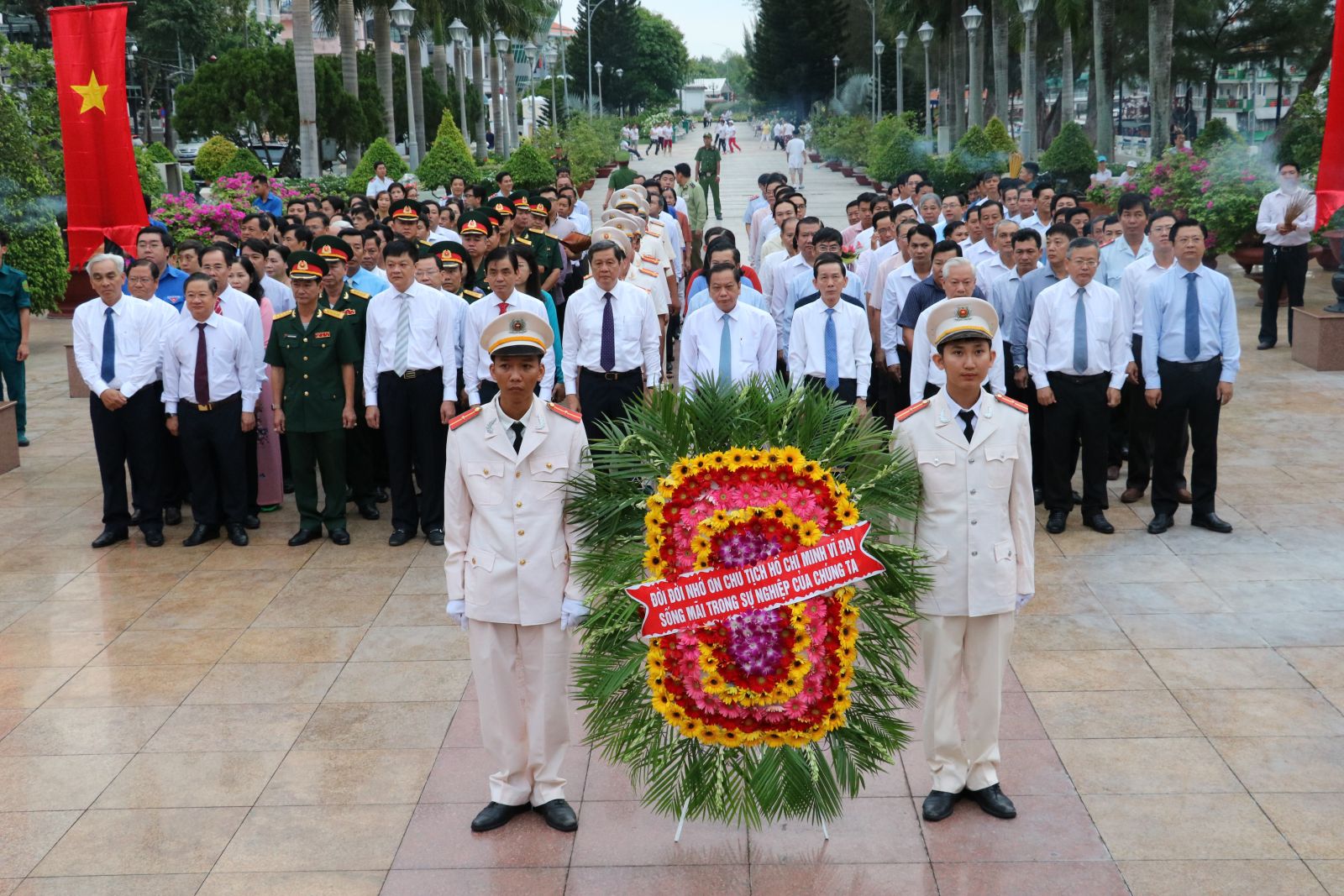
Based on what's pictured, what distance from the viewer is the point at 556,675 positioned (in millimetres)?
5156

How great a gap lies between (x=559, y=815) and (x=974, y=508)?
193cm

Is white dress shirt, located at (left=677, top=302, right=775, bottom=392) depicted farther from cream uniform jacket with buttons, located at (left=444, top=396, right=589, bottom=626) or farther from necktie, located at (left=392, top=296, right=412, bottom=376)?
cream uniform jacket with buttons, located at (left=444, top=396, right=589, bottom=626)

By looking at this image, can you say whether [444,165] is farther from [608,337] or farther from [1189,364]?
[1189,364]

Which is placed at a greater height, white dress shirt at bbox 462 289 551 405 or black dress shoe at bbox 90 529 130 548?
white dress shirt at bbox 462 289 551 405

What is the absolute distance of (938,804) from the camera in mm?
5215

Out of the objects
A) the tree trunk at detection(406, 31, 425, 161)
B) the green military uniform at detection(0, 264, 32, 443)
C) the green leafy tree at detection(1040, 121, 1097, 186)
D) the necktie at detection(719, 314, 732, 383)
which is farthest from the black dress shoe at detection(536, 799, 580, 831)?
the tree trunk at detection(406, 31, 425, 161)

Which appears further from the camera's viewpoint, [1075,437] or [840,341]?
[1075,437]

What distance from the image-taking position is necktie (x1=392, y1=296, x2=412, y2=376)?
29.3 feet

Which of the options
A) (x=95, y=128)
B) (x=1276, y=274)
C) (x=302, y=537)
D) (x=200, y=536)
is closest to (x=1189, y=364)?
(x=302, y=537)

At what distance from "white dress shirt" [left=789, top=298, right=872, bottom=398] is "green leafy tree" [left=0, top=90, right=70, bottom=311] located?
11137 millimetres

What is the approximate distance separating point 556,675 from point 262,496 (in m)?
5.41

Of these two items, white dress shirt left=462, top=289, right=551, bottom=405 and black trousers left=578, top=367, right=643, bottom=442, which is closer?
white dress shirt left=462, top=289, right=551, bottom=405

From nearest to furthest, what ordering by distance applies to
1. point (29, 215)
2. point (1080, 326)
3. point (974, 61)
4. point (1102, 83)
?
point (1080, 326) → point (29, 215) → point (1102, 83) → point (974, 61)

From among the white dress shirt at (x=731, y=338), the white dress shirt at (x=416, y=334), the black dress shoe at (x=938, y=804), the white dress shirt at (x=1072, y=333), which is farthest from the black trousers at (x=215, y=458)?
the black dress shoe at (x=938, y=804)
